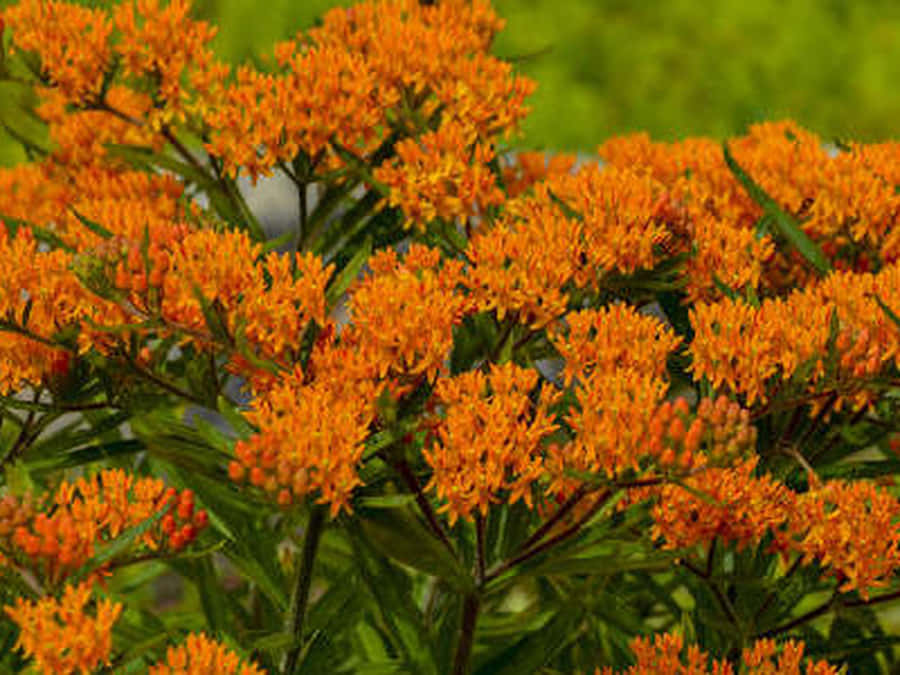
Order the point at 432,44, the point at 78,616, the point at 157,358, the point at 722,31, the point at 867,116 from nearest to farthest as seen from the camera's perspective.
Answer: the point at 78,616, the point at 157,358, the point at 432,44, the point at 867,116, the point at 722,31

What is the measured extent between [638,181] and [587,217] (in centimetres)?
10

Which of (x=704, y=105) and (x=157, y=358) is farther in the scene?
(x=704, y=105)

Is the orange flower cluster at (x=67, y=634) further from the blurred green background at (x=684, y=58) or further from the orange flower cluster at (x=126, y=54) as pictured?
the blurred green background at (x=684, y=58)

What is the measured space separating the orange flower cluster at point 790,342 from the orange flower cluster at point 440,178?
34 centimetres

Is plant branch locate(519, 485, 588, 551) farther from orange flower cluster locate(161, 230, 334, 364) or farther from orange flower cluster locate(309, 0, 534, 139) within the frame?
orange flower cluster locate(309, 0, 534, 139)

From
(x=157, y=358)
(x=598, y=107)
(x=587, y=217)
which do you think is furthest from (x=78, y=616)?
(x=598, y=107)

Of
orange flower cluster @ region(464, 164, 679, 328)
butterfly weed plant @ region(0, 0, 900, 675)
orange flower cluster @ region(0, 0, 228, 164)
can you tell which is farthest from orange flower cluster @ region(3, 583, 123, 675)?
orange flower cluster @ region(0, 0, 228, 164)

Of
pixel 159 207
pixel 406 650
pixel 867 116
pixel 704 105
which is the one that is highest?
pixel 704 105

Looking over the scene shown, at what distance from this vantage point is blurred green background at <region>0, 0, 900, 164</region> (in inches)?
230

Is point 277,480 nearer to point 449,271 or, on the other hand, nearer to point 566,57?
point 449,271

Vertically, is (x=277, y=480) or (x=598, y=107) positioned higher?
(x=598, y=107)

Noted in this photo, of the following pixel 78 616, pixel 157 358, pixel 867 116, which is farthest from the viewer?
pixel 867 116

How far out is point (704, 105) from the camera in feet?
19.7

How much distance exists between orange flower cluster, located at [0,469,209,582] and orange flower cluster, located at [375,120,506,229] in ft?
1.55
